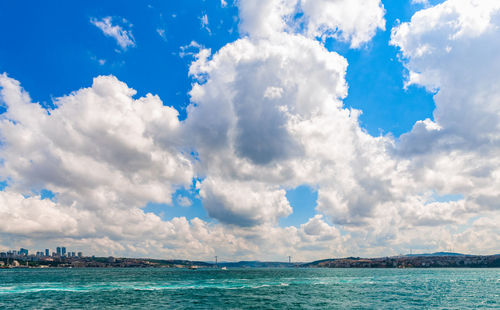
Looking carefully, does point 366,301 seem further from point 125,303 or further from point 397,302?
point 125,303

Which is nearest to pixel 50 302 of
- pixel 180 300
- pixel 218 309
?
pixel 180 300

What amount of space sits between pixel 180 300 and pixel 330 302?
36142 mm

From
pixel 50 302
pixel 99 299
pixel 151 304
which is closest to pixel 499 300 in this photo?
pixel 151 304

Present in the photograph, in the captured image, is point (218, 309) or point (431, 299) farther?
point (431, 299)

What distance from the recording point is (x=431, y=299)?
3177 inches

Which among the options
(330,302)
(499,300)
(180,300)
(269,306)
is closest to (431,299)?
(499,300)

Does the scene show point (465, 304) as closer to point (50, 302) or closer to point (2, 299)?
point (50, 302)

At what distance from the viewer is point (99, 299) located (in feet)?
263

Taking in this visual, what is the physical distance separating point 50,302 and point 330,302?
6511 centimetres

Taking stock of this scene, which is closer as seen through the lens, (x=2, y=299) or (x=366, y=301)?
(x=366, y=301)

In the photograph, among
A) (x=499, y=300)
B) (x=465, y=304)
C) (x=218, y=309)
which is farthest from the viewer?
(x=499, y=300)

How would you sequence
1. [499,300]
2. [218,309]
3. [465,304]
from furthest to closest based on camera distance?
1. [499,300]
2. [465,304]
3. [218,309]

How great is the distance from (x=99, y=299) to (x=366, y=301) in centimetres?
6458

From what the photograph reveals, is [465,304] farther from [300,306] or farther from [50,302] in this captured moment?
[50,302]
